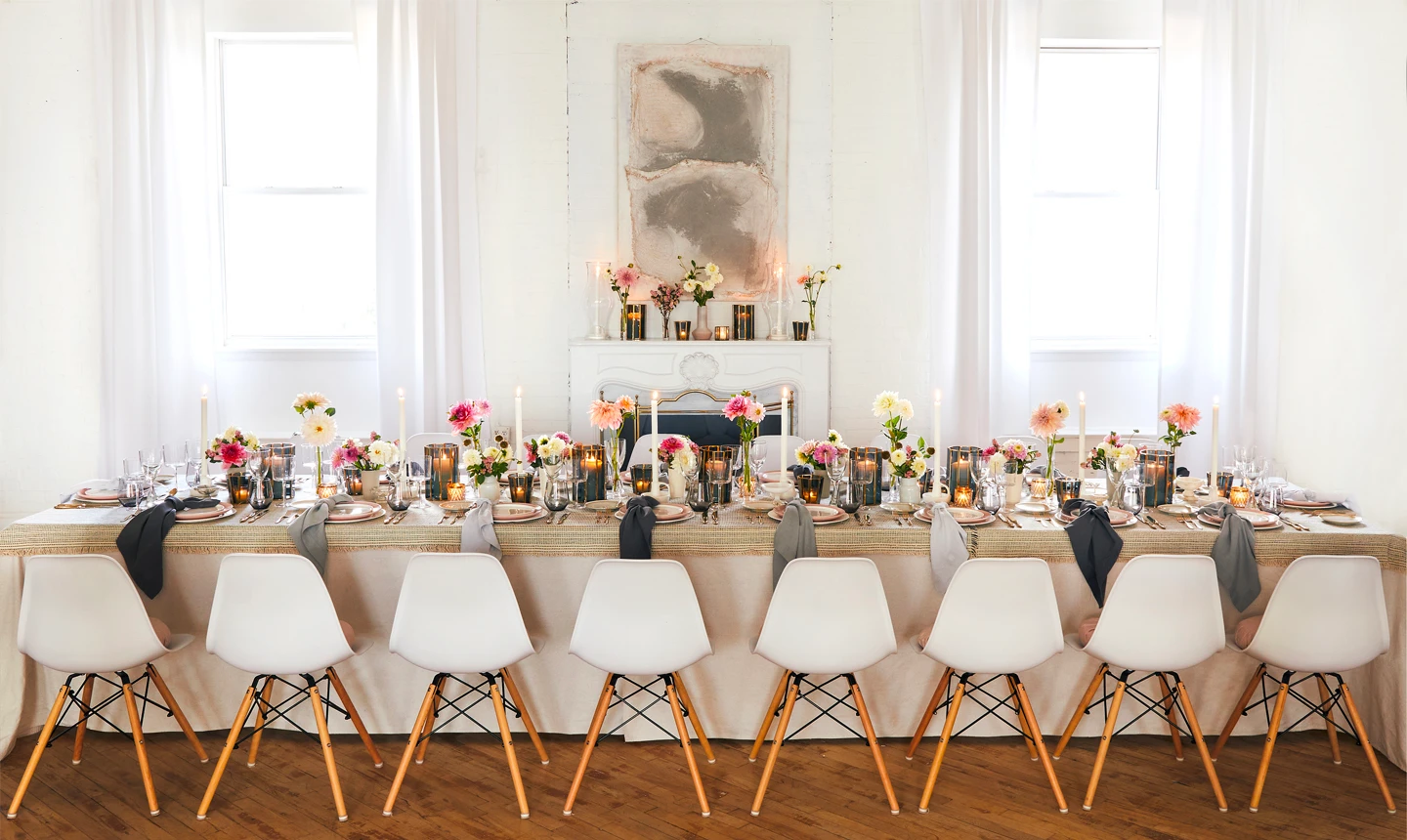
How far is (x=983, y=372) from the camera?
6270 millimetres

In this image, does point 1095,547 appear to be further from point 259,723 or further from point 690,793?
point 259,723

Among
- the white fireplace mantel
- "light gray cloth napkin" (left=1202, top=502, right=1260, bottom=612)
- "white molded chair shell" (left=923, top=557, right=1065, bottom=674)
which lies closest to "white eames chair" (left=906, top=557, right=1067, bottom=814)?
"white molded chair shell" (left=923, top=557, right=1065, bottom=674)

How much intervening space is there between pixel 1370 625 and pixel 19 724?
4379mm

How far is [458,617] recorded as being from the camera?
3.04 metres

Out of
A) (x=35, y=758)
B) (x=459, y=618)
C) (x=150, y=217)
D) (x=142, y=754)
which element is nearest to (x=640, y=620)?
(x=459, y=618)

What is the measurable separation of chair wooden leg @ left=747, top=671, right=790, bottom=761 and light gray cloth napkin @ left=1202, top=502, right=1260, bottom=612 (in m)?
1.44

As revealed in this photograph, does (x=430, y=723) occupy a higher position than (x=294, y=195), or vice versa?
(x=294, y=195)

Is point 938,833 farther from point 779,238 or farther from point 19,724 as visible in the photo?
point 779,238

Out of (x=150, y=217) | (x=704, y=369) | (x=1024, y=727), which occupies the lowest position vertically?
(x=1024, y=727)

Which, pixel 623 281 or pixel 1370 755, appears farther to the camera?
pixel 623 281

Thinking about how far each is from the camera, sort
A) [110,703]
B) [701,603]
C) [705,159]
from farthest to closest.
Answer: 1. [705,159]
2. [110,703]
3. [701,603]

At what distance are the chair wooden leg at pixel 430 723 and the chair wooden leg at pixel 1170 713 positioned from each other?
7.61 ft

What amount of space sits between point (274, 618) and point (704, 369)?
11.5 ft

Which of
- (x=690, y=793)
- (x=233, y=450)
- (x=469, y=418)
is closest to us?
(x=690, y=793)
